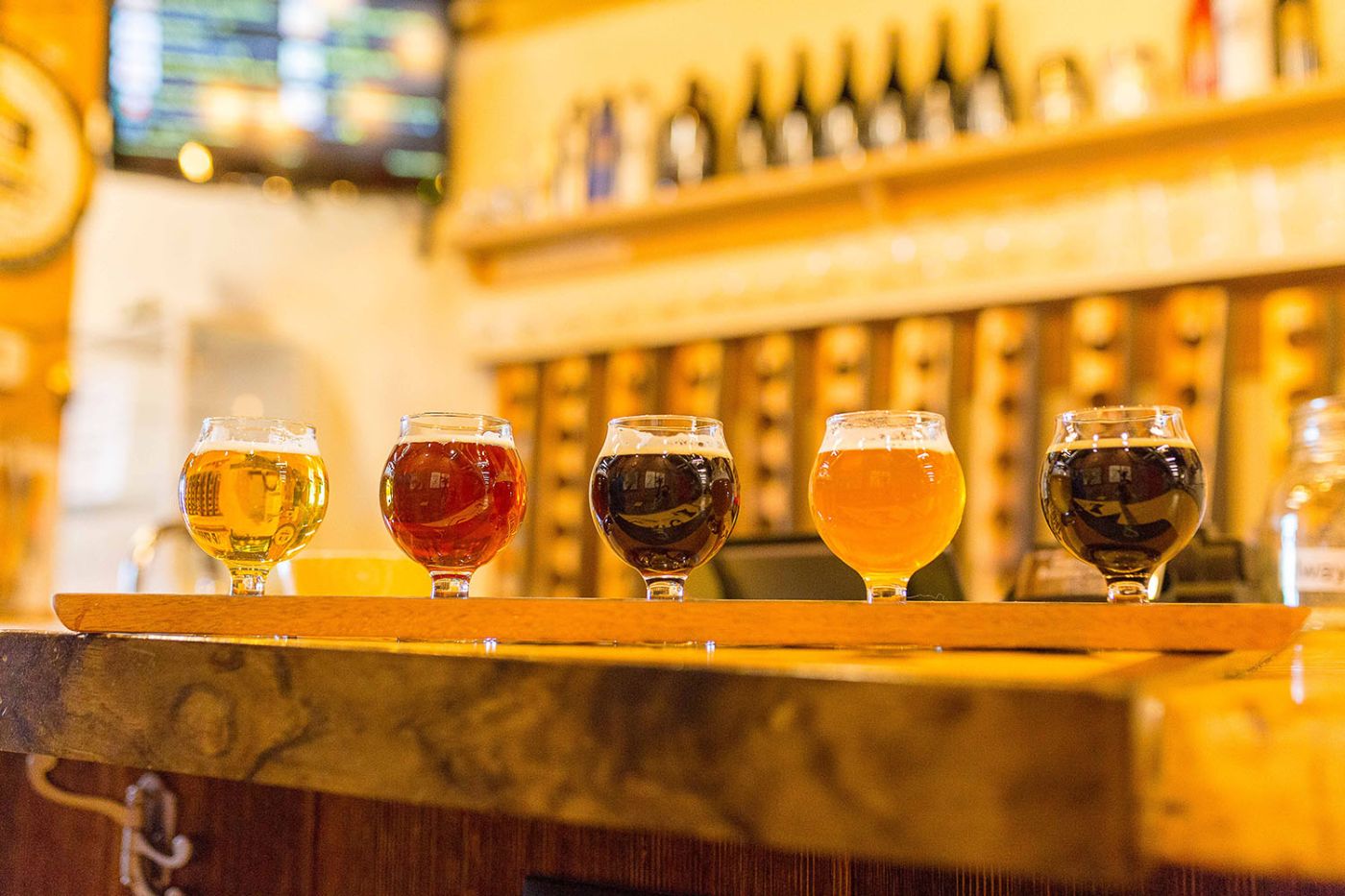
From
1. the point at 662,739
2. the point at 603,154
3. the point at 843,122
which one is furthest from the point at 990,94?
the point at 662,739

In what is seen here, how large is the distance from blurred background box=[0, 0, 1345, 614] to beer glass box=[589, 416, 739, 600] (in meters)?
1.94

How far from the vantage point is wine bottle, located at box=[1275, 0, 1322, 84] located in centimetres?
294

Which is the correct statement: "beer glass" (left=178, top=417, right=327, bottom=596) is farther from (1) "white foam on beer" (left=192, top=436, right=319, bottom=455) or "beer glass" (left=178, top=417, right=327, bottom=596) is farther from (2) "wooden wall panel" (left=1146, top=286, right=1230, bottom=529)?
(2) "wooden wall panel" (left=1146, top=286, right=1230, bottom=529)

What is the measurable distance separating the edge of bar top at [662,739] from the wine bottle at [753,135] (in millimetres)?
3158

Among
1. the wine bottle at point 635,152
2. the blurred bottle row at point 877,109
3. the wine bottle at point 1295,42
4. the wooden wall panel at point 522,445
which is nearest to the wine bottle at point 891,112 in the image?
the blurred bottle row at point 877,109

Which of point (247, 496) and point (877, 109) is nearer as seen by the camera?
point (247, 496)

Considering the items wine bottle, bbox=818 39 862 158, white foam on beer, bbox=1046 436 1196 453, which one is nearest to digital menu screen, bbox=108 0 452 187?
wine bottle, bbox=818 39 862 158

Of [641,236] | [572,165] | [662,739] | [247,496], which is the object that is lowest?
[662,739]

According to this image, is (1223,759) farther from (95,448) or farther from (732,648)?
(95,448)

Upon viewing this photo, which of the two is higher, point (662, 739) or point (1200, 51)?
point (1200, 51)

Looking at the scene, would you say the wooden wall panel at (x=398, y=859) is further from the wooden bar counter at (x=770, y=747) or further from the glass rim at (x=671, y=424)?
the glass rim at (x=671, y=424)

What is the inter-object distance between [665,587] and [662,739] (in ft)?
1.31

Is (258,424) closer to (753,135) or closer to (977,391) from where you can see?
(977,391)

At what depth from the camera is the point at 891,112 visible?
3.54 meters
